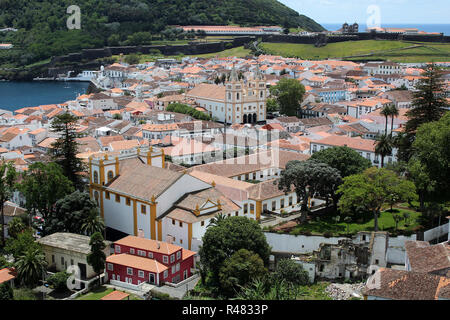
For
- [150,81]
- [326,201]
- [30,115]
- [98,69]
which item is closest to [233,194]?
[326,201]

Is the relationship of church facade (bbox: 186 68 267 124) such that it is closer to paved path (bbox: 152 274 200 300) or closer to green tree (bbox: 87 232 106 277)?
paved path (bbox: 152 274 200 300)

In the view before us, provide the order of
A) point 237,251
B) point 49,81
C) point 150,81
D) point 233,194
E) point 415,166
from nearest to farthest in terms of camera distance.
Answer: point 237,251, point 415,166, point 233,194, point 150,81, point 49,81

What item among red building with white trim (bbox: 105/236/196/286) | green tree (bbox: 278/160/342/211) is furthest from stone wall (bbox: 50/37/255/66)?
red building with white trim (bbox: 105/236/196/286)

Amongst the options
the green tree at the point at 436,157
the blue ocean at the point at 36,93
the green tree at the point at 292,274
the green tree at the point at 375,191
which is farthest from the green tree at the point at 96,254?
the blue ocean at the point at 36,93

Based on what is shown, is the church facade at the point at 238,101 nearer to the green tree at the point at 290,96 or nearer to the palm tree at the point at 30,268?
the green tree at the point at 290,96

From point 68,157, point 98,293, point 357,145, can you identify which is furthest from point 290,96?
point 98,293
